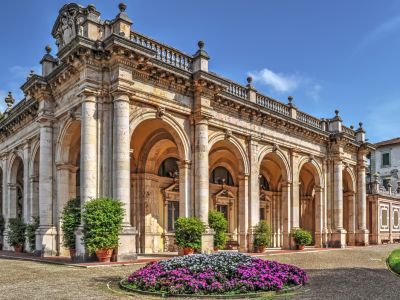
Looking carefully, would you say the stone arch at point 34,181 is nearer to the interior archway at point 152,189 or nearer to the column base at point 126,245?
the interior archway at point 152,189

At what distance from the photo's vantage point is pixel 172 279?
8711 millimetres

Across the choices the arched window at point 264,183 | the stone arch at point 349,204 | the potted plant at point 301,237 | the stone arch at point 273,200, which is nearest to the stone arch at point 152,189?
the potted plant at point 301,237

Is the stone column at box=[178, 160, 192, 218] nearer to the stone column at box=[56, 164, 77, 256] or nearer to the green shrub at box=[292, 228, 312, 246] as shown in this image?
the stone column at box=[56, 164, 77, 256]

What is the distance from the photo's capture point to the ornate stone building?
15477 mm

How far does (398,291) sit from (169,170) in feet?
50.8

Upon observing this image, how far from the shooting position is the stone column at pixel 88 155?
14.8 meters

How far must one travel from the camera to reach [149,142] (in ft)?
69.6

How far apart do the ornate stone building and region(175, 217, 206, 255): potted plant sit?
27.3 inches

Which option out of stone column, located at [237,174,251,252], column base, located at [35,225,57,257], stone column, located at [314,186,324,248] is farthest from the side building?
column base, located at [35,225,57,257]

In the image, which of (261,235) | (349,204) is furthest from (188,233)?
(349,204)

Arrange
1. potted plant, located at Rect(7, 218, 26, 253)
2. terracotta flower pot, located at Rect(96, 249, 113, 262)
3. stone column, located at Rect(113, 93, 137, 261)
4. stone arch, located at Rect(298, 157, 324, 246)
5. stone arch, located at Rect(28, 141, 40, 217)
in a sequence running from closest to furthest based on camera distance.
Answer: terracotta flower pot, located at Rect(96, 249, 113, 262)
stone column, located at Rect(113, 93, 137, 261)
stone arch, located at Rect(28, 141, 40, 217)
potted plant, located at Rect(7, 218, 26, 253)
stone arch, located at Rect(298, 157, 324, 246)

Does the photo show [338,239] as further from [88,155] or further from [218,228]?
[88,155]

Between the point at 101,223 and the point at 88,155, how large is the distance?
2.66 m

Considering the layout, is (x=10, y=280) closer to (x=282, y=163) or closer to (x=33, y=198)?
(x=33, y=198)
